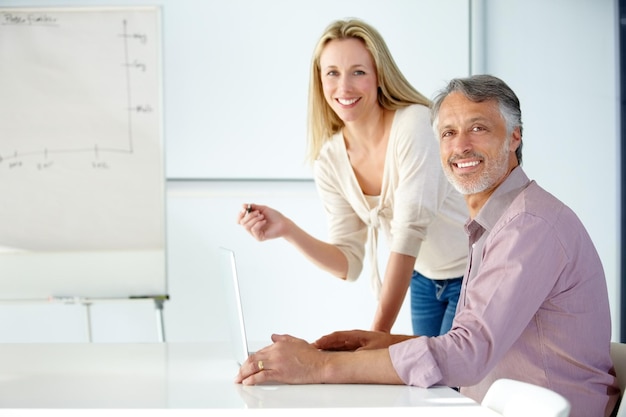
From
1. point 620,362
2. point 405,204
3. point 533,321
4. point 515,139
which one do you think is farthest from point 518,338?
point 405,204

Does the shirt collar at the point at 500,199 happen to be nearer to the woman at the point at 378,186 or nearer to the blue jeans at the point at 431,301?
the woman at the point at 378,186

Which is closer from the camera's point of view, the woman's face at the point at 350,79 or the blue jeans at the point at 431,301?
the woman's face at the point at 350,79

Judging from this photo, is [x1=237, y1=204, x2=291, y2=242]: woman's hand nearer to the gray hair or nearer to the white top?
the white top

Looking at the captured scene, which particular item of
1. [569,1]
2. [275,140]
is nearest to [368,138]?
[275,140]

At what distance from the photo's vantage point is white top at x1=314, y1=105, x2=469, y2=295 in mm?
2246

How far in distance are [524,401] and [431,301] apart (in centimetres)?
144

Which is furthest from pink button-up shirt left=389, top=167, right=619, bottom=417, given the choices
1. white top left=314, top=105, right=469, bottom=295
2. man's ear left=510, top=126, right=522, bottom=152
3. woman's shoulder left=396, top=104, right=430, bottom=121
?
woman's shoulder left=396, top=104, right=430, bottom=121

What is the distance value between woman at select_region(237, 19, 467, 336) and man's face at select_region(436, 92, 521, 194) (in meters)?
0.49

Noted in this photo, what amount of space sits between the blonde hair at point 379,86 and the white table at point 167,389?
862 mm

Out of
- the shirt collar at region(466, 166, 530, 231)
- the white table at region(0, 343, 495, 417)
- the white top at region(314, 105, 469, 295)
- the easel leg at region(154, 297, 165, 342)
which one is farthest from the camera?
the easel leg at region(154, 297, 165, 342)

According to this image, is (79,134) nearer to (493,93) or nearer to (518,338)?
(493,93)

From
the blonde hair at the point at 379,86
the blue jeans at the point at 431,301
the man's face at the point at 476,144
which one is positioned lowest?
the blue jeans at the point at 431,301

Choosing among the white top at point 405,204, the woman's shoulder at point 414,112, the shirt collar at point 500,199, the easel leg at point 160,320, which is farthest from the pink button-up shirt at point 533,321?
the easel leg at point 160,320

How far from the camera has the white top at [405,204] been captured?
225 cm
